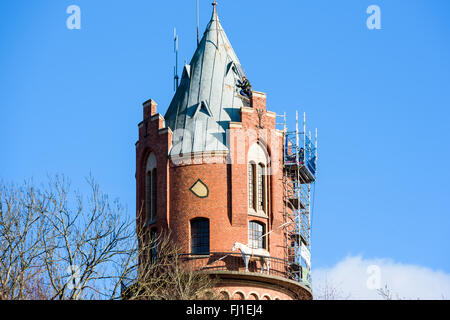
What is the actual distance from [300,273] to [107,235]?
15.7 m

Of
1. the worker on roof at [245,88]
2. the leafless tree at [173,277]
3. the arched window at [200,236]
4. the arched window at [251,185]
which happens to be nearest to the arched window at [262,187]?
the arched window at [251,185]

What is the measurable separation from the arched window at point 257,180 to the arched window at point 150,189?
5313 mm

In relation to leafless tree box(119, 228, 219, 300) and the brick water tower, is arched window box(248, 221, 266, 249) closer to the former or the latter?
the brick water tower

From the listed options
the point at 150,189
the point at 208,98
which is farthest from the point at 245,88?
the point at 150,189

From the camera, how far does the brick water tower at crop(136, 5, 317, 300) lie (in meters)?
49.8

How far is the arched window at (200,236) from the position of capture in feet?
165

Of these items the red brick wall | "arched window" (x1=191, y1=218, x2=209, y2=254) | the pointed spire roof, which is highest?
the pointed spire roof

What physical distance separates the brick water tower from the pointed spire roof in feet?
0.21

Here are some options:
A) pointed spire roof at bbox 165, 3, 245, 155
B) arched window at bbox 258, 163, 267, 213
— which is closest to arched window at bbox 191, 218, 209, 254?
arched window at bbox 258, 163, 267, 213

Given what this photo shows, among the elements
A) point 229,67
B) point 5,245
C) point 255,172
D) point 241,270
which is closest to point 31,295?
point 5,245

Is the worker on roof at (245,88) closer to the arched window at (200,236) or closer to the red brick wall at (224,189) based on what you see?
the red brick wall at (224,189)

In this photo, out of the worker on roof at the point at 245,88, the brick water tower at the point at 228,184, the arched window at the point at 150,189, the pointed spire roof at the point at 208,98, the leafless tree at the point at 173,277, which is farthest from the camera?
the worker on roof at the point at 245,88
